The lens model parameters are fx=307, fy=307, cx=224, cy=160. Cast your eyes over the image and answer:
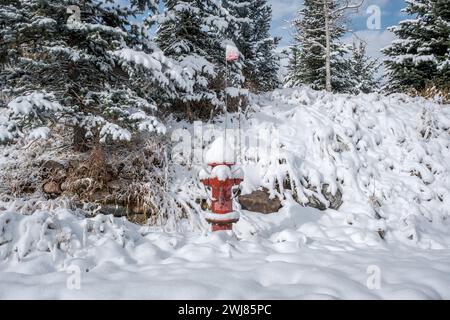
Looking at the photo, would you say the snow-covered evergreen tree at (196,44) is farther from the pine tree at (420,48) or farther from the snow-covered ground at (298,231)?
the pine tree at (420,48)

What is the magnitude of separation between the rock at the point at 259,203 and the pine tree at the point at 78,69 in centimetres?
170

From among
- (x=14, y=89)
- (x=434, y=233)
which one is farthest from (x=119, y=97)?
(x=434, y=233)

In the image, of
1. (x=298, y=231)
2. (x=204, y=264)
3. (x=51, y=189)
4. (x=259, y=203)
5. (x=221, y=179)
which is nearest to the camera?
(x=204, y=264)

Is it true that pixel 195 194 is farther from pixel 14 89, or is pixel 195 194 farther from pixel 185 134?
pixel 14 89

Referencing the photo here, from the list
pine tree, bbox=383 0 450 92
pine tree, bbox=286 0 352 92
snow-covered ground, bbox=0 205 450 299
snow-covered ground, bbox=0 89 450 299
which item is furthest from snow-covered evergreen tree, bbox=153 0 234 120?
pine tree, bbox=286 0 352 92

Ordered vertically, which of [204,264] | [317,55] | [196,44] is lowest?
[204,264]

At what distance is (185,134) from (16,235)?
11.0 feet

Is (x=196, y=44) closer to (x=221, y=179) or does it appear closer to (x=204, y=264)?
(x=221, y=179)

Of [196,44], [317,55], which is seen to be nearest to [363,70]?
[317,55]

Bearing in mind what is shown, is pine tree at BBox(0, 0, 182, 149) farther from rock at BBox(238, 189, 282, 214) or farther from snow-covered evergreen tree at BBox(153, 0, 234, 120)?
rock at BBox(238, 189, 282, 214)

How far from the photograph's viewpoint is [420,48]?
1266cm

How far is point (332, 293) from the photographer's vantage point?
2170 millimetres

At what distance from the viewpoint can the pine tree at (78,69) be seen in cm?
420

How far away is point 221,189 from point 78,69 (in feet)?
10.4
